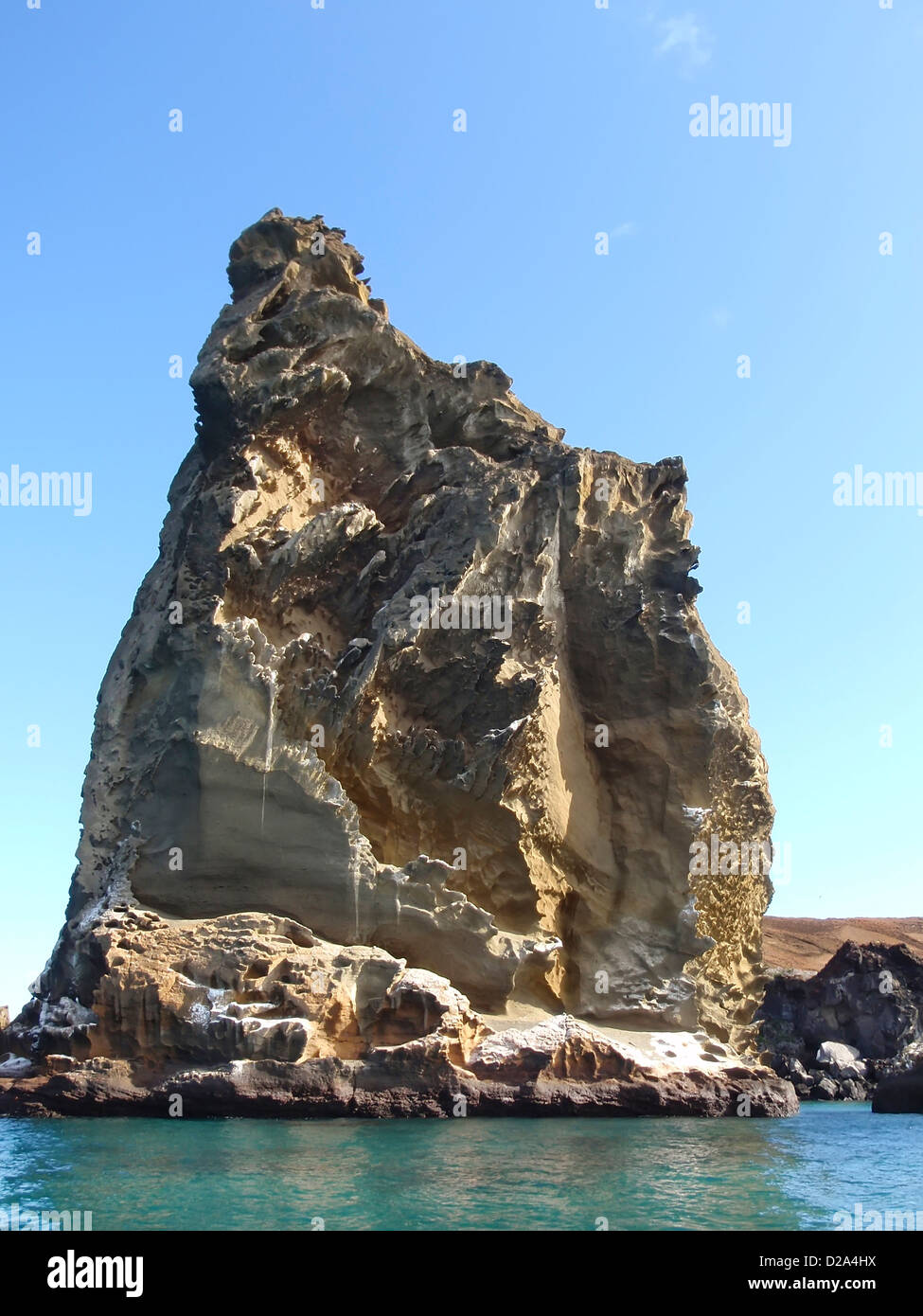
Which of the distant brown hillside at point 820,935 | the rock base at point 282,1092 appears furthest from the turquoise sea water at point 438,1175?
the distant brown hillside at point 820,935

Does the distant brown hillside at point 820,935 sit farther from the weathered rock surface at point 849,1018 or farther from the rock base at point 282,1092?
the rock base at point 282,1092

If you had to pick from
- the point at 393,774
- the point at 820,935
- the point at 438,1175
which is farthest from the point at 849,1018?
the point at 820,935

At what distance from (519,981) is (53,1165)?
13621mm

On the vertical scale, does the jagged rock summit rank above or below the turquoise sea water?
above

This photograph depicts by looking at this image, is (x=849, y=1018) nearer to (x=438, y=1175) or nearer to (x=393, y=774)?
(x=393, y=774)

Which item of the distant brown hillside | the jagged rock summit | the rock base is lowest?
the distant brown hillside

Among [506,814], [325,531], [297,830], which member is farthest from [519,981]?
[325,531]

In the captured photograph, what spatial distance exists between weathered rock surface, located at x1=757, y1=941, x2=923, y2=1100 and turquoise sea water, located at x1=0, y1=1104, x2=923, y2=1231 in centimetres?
3011

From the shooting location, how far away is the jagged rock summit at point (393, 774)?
22625 mm

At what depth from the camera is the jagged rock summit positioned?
22625mm

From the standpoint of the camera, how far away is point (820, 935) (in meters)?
96.3

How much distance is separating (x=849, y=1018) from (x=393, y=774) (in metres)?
34.2

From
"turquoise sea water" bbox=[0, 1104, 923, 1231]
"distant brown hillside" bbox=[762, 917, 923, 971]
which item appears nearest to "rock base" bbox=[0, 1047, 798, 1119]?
"turquoise sea water" bbox=[0, 1104, 923, 1231]

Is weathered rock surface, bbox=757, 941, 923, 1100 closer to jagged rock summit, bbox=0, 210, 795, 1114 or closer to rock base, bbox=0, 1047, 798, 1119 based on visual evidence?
jagged rock summit, bbox=0, 210, 795, 1114
